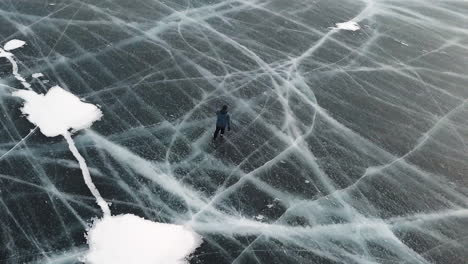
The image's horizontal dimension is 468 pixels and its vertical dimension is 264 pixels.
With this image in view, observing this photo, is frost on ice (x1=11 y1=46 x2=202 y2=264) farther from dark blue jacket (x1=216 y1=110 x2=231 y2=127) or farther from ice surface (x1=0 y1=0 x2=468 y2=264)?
dark blue jacket (x1=216 y1=110 x2=231 y2=127)

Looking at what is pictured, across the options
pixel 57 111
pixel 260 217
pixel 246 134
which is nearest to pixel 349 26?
pixel 246 134

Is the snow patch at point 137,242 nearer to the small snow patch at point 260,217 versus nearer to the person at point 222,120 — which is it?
the small snow patch at point 260,217

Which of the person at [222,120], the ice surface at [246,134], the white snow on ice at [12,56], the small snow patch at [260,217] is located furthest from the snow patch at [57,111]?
the small snow patch at [260,217]

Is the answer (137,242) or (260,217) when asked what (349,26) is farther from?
(137,242)

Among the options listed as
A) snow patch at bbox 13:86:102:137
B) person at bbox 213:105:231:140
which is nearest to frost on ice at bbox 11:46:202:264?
snow patch at bbox 13:86:102:137

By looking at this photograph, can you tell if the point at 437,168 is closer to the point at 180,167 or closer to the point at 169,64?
the point at 180,167

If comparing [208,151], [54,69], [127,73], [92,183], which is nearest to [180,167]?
[208,151]
